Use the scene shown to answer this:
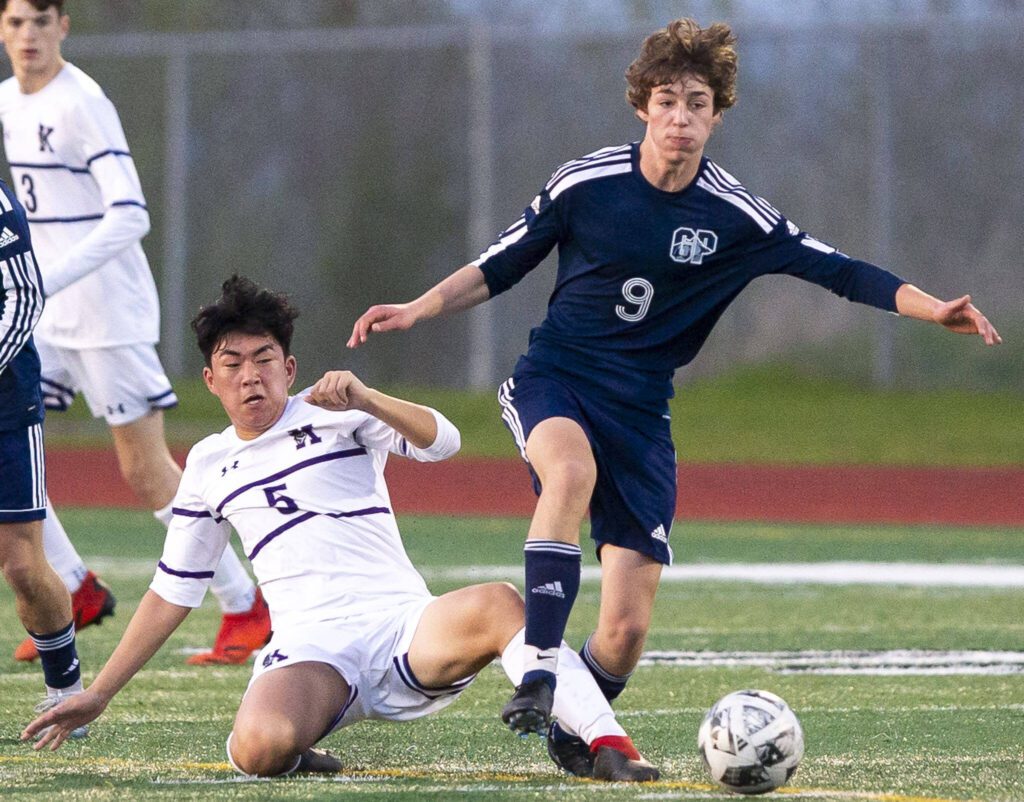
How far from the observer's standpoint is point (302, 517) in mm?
4766

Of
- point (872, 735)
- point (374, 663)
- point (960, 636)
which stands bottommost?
point (960, 636)

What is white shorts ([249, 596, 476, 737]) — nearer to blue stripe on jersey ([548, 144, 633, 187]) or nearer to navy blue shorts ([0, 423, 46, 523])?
navy blue shorts ([0, 423, 46, 523])

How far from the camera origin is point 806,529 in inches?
504

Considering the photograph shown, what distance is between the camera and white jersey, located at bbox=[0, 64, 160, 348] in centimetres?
705

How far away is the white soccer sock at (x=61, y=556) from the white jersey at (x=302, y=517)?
2.25 metres

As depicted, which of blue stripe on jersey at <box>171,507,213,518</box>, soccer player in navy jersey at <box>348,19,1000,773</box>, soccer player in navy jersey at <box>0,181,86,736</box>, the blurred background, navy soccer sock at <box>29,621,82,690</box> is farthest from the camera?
the blurred background

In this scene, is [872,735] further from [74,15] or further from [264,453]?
[74,15]

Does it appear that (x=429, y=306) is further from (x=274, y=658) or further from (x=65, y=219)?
(x=65, y=219)

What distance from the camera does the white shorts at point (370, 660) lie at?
4.60 m

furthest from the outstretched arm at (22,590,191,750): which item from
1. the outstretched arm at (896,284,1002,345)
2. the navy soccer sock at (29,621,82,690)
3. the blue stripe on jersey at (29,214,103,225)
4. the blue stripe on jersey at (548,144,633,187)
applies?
the blue stripe on jersey at (29,214,103,225)

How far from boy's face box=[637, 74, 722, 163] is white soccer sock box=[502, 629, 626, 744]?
1412 millimetres

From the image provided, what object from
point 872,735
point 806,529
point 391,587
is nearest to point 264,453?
point 391,587

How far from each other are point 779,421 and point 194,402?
596cm

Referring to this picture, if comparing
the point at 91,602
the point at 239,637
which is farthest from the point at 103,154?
the point at 239,637
